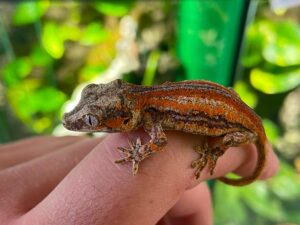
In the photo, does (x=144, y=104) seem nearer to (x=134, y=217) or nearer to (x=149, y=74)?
(x=134, y=217)

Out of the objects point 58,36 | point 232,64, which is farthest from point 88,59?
point 232,64

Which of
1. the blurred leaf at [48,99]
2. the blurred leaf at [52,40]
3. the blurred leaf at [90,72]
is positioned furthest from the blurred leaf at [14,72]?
the blurred leaf at [90,72]

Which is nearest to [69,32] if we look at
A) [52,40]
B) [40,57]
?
[52,40]

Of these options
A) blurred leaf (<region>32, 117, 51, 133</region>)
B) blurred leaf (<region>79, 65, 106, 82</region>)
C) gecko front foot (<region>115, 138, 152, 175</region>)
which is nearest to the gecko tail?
gecko front foot (<region>115, 138, 152, 175</region>)

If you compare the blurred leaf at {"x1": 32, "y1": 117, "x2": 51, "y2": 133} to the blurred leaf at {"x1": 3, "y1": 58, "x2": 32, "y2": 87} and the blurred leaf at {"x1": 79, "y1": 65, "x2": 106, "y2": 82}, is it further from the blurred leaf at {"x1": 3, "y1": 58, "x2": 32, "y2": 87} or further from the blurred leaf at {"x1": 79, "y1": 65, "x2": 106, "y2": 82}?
the blurred leaf at {"x1": 79, "y1": 65, "x2": 106, "y2": 82}

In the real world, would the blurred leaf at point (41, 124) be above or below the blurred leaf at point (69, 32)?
below

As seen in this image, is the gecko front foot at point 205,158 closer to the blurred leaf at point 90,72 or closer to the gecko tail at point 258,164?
the gecko tail at point 258,164

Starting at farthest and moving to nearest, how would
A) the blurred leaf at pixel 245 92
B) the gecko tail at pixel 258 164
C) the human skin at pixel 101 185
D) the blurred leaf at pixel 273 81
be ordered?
the blurred leaf at pixel 245 92 < the blurred leaf at pixel 273 81 < the gecko tail at pixel 258 164 < the human skin at pixel 101 185

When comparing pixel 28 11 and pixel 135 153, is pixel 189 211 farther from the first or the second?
pixel 28 11
